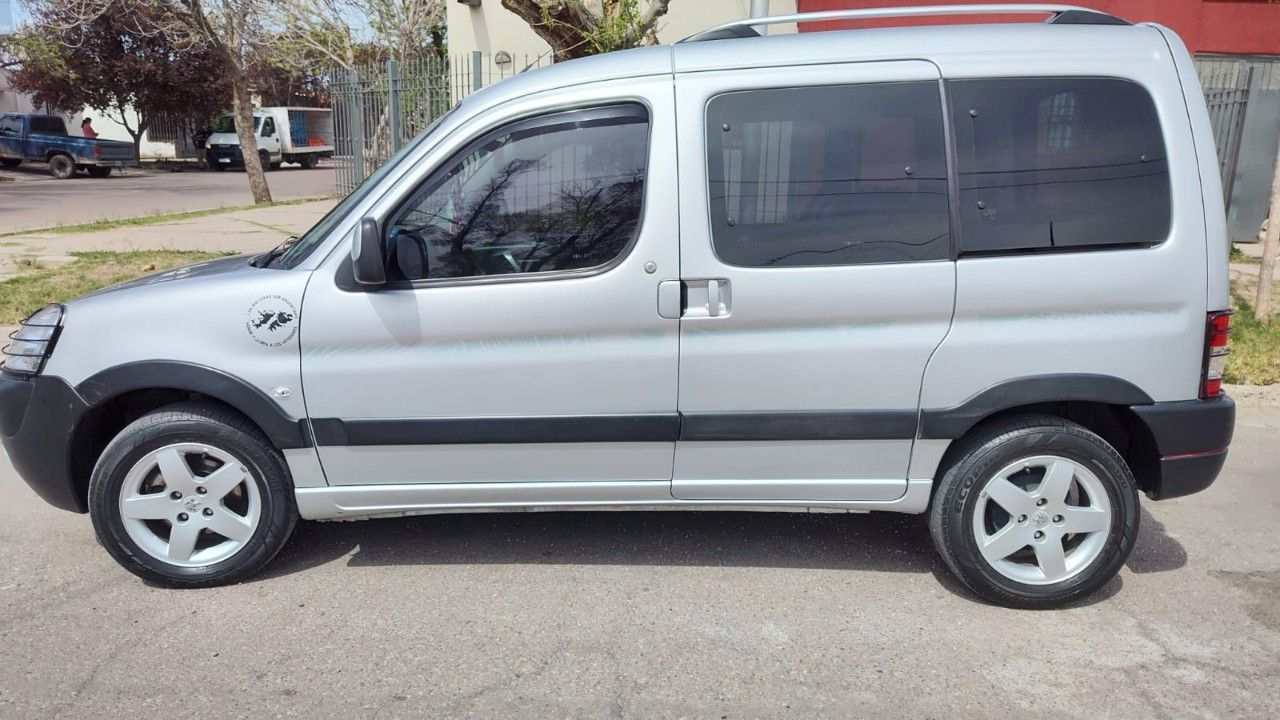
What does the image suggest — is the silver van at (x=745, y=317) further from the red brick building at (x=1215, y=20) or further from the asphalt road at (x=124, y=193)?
the asphalt road at (x=124, y=193)

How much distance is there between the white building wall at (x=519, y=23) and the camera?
15.7m

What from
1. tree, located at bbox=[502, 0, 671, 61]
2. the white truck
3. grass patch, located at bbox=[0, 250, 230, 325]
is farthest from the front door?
the white truck

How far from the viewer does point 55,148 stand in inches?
1235

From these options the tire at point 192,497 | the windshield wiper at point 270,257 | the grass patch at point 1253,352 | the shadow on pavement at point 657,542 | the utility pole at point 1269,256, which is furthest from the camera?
the utility pole at point 1269,256

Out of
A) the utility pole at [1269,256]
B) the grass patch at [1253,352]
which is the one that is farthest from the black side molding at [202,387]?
the utility pole at [1269,256]

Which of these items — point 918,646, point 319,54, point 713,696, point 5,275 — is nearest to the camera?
point 713,696

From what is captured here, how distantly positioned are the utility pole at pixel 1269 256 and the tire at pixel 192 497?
749cm

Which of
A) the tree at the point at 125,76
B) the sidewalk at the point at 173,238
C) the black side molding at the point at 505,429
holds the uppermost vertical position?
the tree at the point at 125,76

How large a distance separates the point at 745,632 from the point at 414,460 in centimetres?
134

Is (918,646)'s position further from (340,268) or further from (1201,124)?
(340,268)

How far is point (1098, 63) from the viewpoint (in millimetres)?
3439

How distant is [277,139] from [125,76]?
5.46m

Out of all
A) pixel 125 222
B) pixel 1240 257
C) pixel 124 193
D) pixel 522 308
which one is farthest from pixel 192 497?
pixel 124 193

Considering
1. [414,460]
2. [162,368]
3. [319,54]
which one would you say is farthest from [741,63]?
[319,54]
